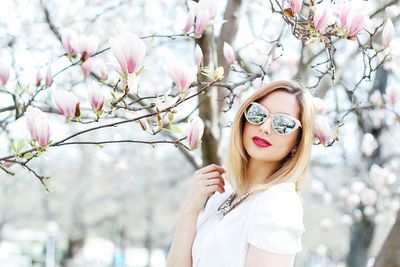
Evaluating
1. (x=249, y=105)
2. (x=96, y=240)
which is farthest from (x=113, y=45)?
(x=96, y=240)

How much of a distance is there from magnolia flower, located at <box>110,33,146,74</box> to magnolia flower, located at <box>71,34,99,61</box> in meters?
0.41

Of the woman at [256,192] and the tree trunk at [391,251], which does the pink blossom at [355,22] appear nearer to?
the woman at [256,192]

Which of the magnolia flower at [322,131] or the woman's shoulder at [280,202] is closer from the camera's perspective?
the woman's shoulder at [280,202]

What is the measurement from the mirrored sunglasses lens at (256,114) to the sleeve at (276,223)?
0.17m

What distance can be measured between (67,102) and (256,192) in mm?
468

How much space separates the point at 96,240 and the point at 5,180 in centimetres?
1095

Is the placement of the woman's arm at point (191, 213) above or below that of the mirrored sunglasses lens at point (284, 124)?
below

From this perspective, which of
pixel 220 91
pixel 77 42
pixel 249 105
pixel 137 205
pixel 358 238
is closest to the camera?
pixel 249 105

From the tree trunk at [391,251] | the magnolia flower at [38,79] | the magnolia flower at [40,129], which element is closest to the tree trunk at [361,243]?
the tree trunk at [391,251]

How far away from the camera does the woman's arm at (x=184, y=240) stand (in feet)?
5.33

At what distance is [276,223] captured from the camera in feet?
4.64

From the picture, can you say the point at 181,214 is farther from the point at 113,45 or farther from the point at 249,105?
the point at 113,45

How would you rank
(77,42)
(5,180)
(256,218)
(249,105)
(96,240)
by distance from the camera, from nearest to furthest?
(256,218) < (249,105) < (77,42) < (5,180) < (96,240)

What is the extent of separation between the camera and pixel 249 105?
159cm
